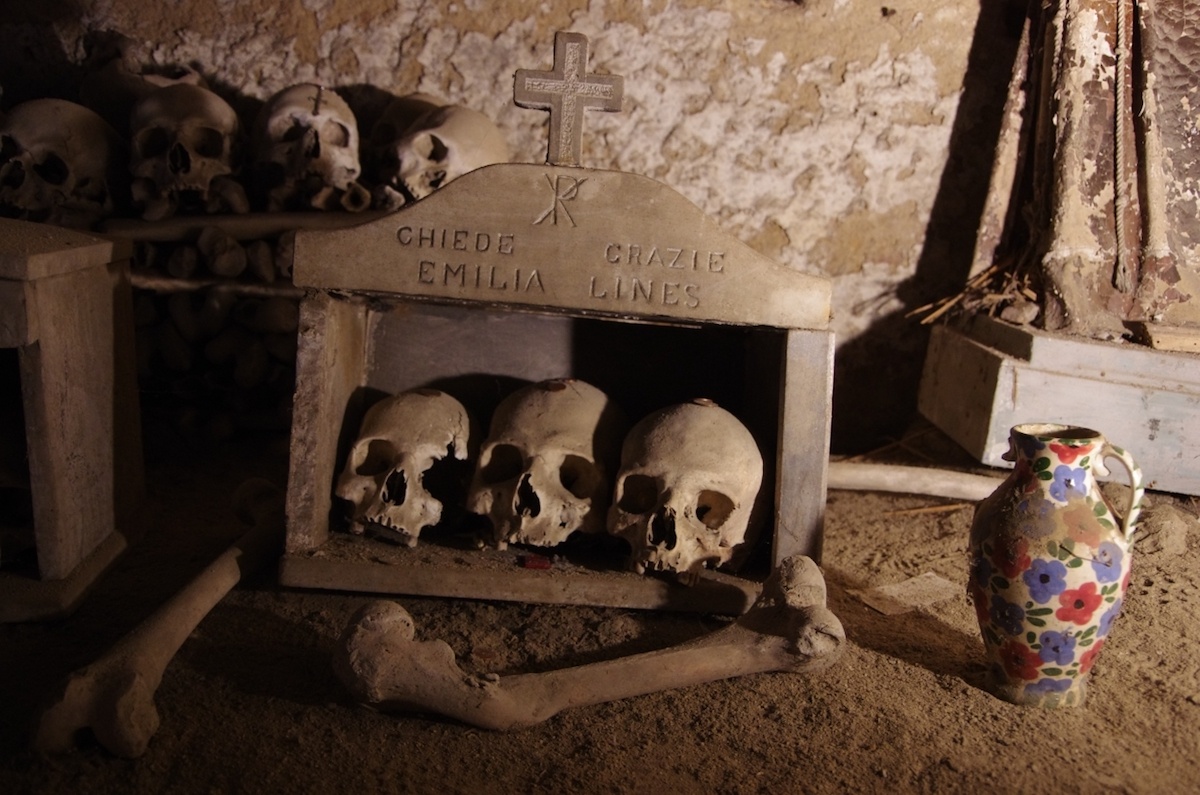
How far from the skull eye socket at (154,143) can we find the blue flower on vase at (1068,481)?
316cm

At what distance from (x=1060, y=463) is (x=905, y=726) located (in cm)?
66

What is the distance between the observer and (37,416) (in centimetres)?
243

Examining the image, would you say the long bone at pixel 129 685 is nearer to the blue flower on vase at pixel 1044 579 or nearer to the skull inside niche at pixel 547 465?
the skull inside niche at pixel 547 465

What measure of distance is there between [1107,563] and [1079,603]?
0.34ft

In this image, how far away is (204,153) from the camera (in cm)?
364

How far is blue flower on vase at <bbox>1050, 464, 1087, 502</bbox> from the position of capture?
2.09 meters

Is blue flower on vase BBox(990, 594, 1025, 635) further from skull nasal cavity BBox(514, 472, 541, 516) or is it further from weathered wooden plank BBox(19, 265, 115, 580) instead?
weathered wooden plank BBox(19, 265, 115, 580)

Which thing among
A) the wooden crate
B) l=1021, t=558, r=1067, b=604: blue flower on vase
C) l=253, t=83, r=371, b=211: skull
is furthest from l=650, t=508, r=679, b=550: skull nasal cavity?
l=253, t=83, r=371, b=211: skull

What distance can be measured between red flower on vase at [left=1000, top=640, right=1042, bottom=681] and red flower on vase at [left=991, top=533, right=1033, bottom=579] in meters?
0.18

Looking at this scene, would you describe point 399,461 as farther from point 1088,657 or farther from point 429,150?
point 1088,657

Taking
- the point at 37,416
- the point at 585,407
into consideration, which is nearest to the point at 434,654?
the point at 585,407

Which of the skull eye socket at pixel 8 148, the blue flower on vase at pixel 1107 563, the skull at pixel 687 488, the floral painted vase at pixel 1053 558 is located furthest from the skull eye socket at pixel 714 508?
the skull eye socket at pixel 8 148

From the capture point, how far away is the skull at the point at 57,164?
348 cm

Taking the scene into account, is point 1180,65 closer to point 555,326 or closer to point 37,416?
point 555,326
